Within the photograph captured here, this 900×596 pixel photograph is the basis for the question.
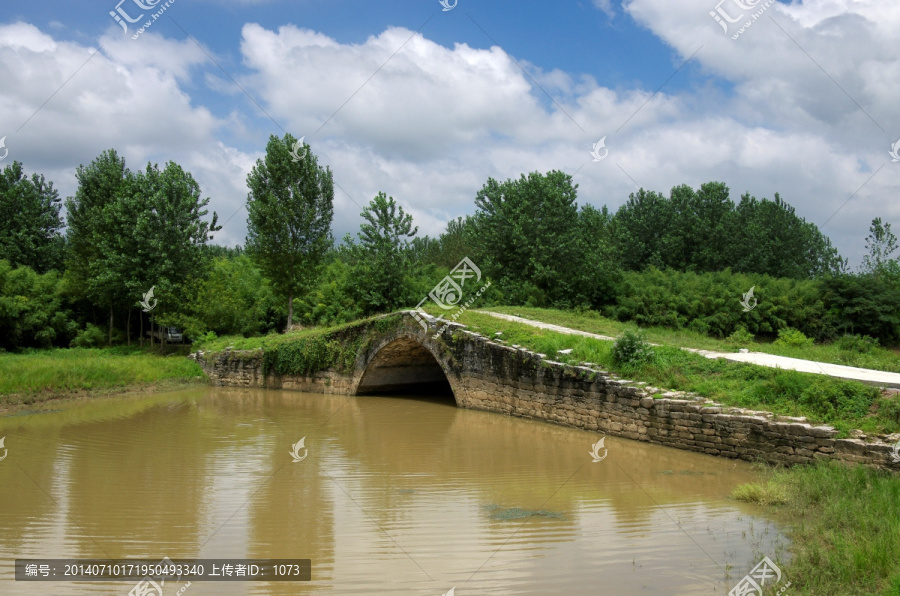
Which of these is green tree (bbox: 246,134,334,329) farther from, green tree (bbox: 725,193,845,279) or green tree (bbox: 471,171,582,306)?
green tree (bbox: 725,193,845,279)

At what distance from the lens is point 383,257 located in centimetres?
2742

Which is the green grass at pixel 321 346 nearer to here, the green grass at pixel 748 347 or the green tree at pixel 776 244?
the green grass at pixel 748 347

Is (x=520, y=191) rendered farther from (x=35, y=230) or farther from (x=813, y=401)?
(x=35, y=230)

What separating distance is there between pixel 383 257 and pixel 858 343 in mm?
18955

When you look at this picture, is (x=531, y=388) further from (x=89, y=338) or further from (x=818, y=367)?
(x=89, y=338)

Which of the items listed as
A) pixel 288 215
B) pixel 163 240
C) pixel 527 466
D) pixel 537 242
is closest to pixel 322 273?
pixel 288 215

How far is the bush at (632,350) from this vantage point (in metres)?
12.6

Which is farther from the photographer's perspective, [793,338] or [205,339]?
[205,339]

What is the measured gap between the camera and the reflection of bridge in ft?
31.0

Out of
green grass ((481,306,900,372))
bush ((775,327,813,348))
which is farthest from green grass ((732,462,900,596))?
bush ((775,327,813,348))

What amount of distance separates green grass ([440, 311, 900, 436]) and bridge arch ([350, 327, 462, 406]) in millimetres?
2732

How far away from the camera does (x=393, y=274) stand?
90.7 feet

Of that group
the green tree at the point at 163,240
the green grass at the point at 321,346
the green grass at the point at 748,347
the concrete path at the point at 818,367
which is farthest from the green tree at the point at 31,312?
the concrete path at the point at 818,367

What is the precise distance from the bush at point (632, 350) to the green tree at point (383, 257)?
52.6 ft
